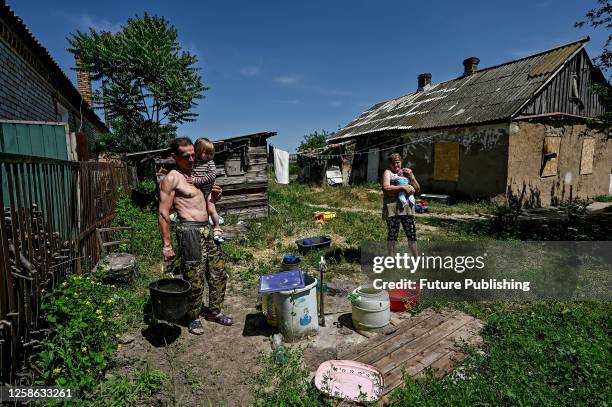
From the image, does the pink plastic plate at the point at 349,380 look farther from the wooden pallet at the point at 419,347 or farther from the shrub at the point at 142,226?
the shrub at the point at 142,226

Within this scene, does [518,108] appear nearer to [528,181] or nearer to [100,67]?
[528,181]

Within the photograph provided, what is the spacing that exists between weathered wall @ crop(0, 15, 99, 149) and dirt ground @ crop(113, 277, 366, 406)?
5911 millimetres

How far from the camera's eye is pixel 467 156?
41.5 ft

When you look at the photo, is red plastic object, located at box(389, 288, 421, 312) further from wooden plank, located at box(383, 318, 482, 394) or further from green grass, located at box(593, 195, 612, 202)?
green grass, located at box(593, 195, 612, 202)

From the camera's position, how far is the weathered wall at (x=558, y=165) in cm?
1137

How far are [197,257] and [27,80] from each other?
24.9ft

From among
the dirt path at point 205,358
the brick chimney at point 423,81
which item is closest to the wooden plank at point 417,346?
the dirt path at point 205,358

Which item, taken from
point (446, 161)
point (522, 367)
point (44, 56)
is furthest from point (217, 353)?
point (446, 161)

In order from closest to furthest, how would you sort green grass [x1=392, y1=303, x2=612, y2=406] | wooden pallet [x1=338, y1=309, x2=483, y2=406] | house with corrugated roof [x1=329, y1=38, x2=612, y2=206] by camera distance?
green grass [x1=392, y1=303, x2=612, y2=406] → wooden pallet [x1=338, y1=309, x2=483, y2=406] → house with corrugated roof [x1=329, y1=38, x2=612, y2=206]

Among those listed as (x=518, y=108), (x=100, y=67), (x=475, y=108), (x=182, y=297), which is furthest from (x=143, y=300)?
(x=100, y=67)

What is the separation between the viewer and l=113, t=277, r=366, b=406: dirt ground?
9.41 feet

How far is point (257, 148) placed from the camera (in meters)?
9.80

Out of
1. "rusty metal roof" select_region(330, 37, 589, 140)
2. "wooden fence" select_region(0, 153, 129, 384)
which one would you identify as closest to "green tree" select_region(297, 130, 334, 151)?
"rusty metal roof" select_region(330, 37, 589, 140)

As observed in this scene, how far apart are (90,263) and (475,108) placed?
13.9 metres
